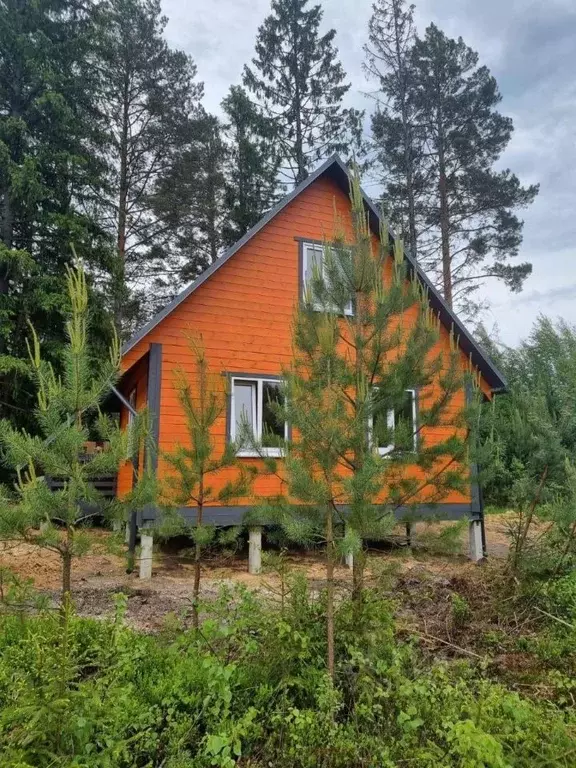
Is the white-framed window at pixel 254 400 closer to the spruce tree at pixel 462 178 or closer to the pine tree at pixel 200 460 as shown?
the pine tree at pixel 200 460

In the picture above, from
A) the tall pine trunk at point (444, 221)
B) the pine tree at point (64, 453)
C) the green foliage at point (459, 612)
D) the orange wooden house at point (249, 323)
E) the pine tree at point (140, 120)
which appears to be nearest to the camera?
the pine tree at point (64, 453)

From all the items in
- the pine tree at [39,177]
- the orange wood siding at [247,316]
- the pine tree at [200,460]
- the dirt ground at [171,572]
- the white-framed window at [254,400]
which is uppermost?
the pine tree at [39,177]

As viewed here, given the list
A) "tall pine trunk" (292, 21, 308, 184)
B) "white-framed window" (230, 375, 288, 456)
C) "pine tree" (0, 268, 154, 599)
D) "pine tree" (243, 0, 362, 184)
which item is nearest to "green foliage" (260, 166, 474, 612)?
"pine tree" (0, 268, 154, 599)

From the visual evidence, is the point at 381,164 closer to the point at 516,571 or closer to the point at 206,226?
the point at 206,226

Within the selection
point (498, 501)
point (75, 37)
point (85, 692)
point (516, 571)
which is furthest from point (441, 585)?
point (75, 37)

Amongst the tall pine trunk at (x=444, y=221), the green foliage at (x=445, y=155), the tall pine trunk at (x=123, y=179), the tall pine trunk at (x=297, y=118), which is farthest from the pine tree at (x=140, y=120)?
the tall pine trunk at (x=444, y=221)

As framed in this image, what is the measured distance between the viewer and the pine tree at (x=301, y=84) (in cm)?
2181

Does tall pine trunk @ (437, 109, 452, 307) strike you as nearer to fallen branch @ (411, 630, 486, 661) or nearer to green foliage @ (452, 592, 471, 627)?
green foliage @ (452, 592, 471, 627)

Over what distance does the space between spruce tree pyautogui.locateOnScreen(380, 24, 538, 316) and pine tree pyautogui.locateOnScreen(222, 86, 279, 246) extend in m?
5.05

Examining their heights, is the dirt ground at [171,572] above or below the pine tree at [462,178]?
below

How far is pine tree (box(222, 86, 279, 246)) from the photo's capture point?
21.2 metres

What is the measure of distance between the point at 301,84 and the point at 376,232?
611 inches

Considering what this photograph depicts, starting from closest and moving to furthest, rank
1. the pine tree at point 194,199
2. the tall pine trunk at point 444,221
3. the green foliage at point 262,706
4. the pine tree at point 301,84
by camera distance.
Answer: the green foliage at point 262,706, the pine tree at point 194,199, the tall pine trunk at point 444,221, the pine tree at point 301,84

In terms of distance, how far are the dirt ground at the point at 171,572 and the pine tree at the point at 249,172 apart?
50.0 ft
